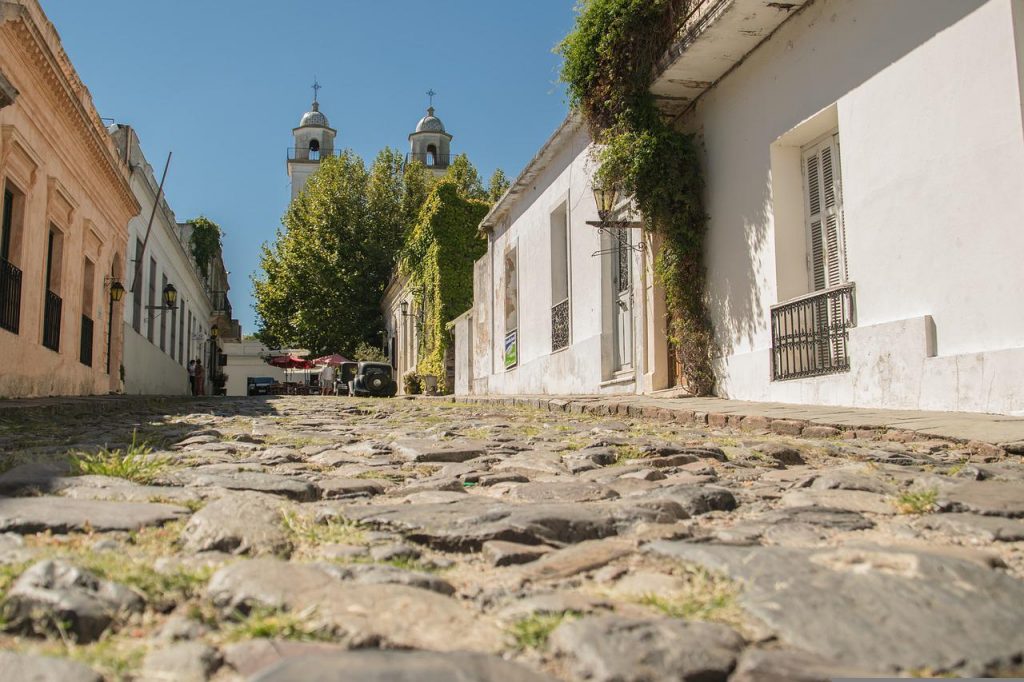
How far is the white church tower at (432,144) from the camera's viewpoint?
60500mm

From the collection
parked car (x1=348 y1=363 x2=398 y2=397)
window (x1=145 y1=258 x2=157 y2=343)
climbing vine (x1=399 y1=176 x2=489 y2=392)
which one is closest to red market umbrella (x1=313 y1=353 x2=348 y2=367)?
parked car (x1=348 y1=363 x2=398 y2=397)

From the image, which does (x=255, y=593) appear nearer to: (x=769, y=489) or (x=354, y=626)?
(x=354, y=626)

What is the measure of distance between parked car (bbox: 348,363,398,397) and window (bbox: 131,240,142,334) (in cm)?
814

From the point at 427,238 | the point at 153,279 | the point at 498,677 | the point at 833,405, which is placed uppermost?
the point at 427,238

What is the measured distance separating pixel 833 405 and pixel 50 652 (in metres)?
7.47

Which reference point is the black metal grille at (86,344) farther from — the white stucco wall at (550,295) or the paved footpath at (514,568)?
the paved footpath at (514,568)

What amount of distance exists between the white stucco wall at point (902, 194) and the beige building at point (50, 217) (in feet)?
26.1

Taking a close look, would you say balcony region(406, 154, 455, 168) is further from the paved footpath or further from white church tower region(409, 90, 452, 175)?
the paved footpath

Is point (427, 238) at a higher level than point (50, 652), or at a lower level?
higher

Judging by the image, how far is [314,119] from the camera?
62562 mm

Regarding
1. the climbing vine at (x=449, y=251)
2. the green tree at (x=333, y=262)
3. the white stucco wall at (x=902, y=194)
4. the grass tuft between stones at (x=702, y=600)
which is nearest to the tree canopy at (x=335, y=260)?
the green tree at (x=333, y=262)

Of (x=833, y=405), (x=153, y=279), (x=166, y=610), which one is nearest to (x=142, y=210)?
(x=153, y=279)

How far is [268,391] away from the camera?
4044 cm

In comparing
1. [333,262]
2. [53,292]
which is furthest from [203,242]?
[53,292]
